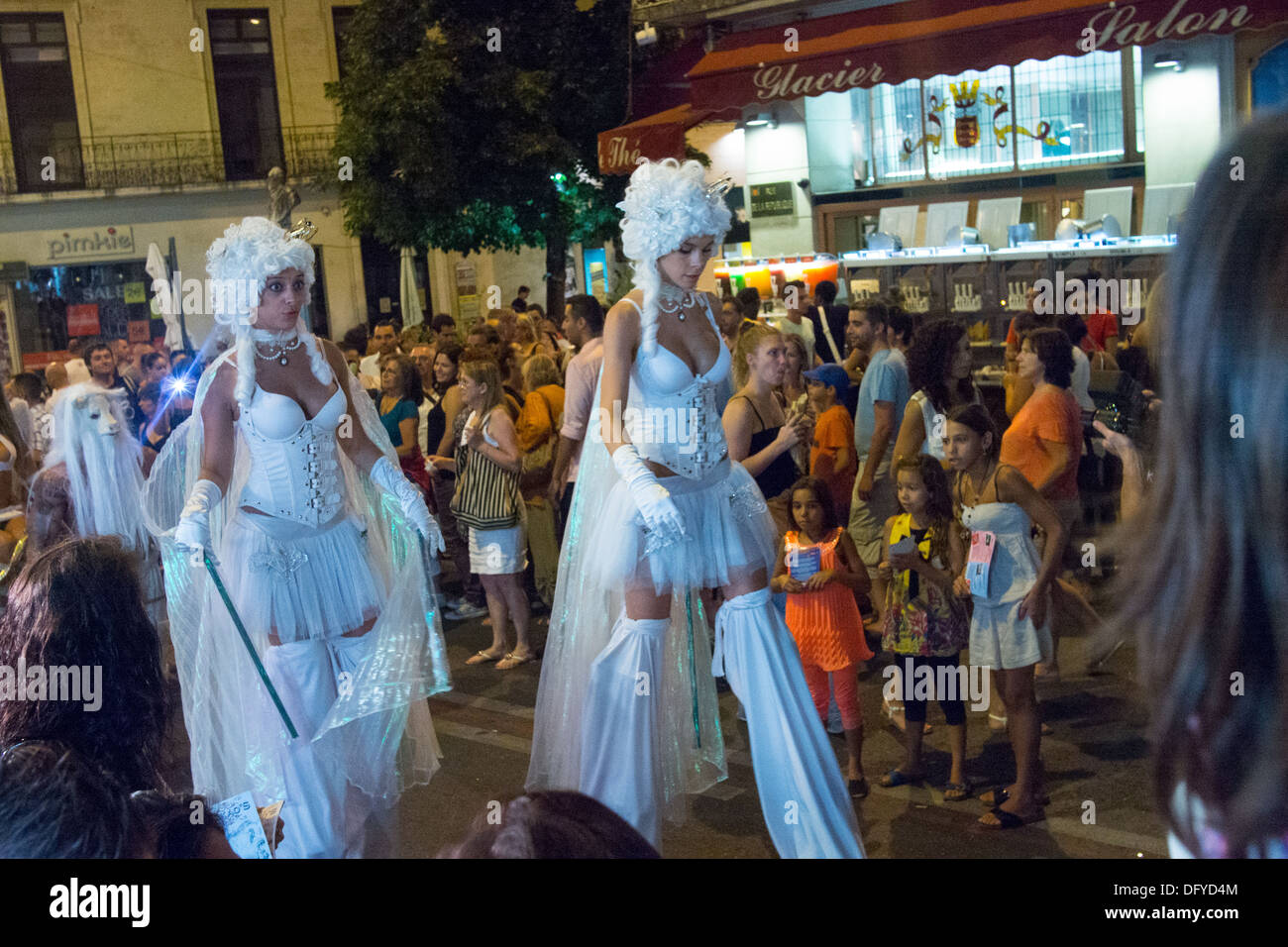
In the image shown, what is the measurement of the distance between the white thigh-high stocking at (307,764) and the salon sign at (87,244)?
70.5ft

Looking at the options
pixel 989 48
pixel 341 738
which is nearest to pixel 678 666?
pixel 341 738

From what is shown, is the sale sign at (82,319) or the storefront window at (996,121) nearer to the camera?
the storefront window at (996,121)

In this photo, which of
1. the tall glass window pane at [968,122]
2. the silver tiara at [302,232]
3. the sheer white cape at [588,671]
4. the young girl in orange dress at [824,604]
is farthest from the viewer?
the tall glass window pane at [968,122]

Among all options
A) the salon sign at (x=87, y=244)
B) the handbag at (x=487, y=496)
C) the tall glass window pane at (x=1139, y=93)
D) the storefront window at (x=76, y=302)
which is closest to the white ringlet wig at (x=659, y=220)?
the handbag at (x=487, y=496)

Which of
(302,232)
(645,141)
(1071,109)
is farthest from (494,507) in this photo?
(1071,109)

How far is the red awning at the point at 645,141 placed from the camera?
1059 centimetres

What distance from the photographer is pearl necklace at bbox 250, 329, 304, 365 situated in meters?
4.28

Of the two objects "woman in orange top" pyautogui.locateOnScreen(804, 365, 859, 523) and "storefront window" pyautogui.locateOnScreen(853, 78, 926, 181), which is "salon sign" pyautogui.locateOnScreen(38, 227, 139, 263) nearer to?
"storefront window" pyautogui.locateOnScreen(853, 78, 926, 181)

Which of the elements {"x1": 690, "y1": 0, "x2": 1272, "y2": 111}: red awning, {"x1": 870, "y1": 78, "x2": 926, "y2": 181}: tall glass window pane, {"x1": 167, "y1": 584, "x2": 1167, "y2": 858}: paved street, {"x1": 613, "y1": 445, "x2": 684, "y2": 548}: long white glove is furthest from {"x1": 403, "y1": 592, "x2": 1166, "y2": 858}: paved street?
{"x1": 870, "y1": 78, "x2": 926, "y2": 181}: tall glass window pane

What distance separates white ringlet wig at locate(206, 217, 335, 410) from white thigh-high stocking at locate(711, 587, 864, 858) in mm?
1789

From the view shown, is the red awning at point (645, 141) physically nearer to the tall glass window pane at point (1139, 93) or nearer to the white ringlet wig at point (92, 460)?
the tall glass window pane at point (1139, 93)

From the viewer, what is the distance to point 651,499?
12.4ft

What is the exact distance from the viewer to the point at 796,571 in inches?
202
